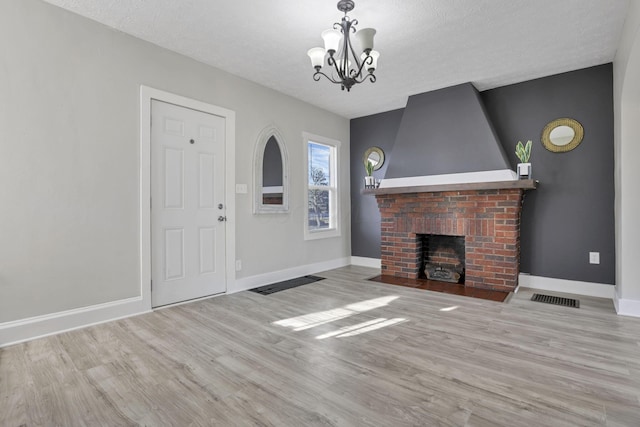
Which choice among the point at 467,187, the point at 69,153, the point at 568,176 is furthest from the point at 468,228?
the point at 69,153

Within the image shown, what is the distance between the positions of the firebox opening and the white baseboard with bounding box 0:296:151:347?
3.44 m

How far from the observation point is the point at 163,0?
7.93ft

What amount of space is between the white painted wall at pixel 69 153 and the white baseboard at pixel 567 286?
430cm

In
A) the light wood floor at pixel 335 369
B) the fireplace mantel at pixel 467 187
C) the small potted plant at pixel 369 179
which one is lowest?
the light wood floor at pixel 335 369

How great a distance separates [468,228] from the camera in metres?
3.98

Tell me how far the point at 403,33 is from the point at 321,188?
2612mm

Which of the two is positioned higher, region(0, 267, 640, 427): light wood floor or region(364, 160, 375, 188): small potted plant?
region(364, 160, 375, 188): small potted plant

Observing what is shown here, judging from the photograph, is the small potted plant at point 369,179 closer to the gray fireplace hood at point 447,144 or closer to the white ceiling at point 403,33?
the gray fireplace hood at point 447,144

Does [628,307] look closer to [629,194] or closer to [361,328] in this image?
[629,194]

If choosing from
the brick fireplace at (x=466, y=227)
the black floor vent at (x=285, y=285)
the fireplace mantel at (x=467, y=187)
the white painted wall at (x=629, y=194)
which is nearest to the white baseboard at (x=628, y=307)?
the white painted wall at (x=629, y=194)

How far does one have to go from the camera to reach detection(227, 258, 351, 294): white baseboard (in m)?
3.83

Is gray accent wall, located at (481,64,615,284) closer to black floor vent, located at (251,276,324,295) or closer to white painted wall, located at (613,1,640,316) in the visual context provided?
white painted wall, located at (613,1,640,316)

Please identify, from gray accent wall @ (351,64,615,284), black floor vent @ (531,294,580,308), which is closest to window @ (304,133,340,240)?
gray accent wall @ (351,64,615,284)

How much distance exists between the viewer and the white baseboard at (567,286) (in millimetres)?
3480
